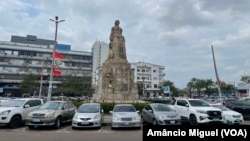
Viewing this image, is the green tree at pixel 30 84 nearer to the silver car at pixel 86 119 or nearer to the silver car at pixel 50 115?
the silver car at pixel 50 115

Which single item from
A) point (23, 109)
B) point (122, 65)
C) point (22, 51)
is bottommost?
point (23, 109)

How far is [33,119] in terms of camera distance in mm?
14219

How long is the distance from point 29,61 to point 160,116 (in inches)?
2478

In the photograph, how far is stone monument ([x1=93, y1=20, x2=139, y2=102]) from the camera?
90.7 ft

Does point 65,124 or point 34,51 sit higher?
point 34,51

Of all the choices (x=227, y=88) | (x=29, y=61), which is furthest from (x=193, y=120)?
(x=227, y=88)

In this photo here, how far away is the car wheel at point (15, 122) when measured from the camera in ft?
48.7

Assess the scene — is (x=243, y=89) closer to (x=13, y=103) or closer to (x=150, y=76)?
(x=150, y=76)

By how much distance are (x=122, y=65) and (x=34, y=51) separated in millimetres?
50239

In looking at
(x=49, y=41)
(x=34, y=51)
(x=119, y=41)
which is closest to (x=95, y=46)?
(x=49, y=41)

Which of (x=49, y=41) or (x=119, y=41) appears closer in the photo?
(x=119, y=41)

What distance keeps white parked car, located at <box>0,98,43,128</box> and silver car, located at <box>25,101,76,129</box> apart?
93 cm

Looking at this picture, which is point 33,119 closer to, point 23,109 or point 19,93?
point 23,109

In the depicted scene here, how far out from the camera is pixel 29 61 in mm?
70125
